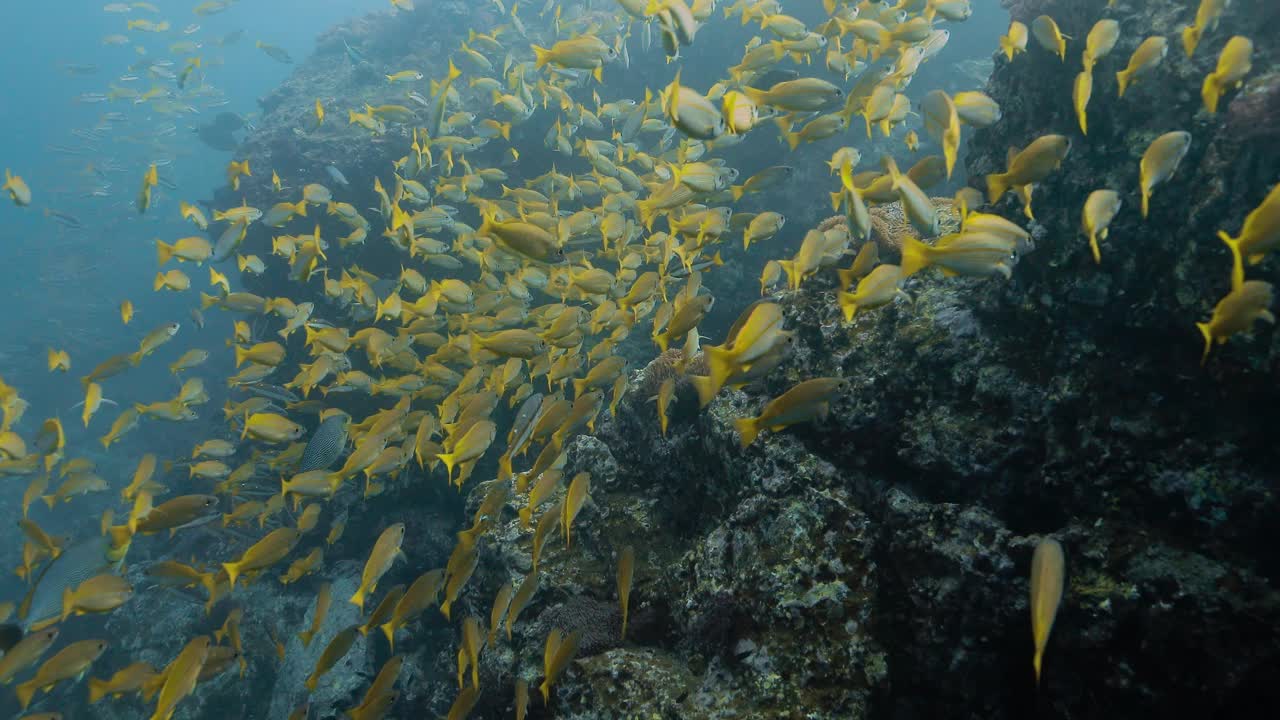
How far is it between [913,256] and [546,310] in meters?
4.75

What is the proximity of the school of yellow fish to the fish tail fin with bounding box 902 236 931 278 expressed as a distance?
0.6 inches

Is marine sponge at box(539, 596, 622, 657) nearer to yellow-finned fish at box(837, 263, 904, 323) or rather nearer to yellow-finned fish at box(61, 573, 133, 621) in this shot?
yellow-finned fish at box(837, 263, 904, 323)

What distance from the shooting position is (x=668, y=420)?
4.84m

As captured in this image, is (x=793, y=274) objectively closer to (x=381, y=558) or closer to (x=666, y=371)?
(x=666, y=371)

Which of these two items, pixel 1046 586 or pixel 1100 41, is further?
pixel 1100 41

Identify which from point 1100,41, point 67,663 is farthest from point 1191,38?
point 67,663

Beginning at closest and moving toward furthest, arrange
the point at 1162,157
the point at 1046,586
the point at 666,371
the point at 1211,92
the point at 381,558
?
the point at 1046,586 → the point at 1162,157 → the point at 1211,92 → the point at 381,558 → the point at 666,371

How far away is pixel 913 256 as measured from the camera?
2.53 metres

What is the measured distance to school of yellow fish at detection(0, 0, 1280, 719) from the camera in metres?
2.77

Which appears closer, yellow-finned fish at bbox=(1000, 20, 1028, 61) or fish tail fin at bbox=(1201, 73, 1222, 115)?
fish tail fin at bbox=(1201, 73, 1222, 115)

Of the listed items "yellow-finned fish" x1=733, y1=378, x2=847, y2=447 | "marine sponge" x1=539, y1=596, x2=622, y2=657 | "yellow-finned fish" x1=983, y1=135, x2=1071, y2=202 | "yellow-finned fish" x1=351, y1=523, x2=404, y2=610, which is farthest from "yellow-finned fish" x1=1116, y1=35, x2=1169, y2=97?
"yellow-finned fish" x1=351, y1=523, x2=404, y2=610

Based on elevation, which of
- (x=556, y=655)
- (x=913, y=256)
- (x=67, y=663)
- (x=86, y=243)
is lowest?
(x=86, y=243)

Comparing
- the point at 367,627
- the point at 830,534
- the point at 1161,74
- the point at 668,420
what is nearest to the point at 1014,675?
the point at 830,534

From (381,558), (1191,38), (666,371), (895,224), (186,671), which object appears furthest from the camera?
(666,371)
